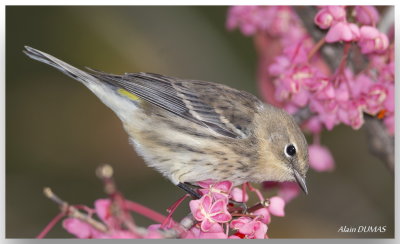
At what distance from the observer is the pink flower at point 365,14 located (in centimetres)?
467

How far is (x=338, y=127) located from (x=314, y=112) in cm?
136

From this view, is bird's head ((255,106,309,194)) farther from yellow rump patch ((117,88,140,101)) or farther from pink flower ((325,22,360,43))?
yellow rump patch ((117,88,140,101))

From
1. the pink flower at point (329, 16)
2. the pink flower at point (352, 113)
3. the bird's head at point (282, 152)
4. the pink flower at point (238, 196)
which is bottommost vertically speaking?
the pink flower at point (238, 196)

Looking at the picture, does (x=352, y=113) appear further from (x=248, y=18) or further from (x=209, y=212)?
(x=209, y=212)

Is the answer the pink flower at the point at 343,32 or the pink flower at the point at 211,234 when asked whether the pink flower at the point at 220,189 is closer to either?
the pink flower at the point at 211,234

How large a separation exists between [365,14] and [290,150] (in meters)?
1.19

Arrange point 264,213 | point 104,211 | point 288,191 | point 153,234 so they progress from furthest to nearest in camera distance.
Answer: point 288,191, point 264,213, point 104,211, point 153,234

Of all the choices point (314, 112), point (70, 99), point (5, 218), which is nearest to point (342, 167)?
point (314, 112)

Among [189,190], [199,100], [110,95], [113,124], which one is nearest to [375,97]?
[199,100]

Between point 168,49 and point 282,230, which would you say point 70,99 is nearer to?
point 168,49

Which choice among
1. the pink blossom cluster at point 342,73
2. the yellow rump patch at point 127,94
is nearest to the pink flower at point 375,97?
the pink blossom cluster at point 342,73

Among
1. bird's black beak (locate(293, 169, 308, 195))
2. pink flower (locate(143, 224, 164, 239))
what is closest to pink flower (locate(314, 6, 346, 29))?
bird's black beak (locate(293, 169, 308, 195))

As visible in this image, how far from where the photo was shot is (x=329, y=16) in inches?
176

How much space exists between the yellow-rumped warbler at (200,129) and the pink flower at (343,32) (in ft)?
2.65
